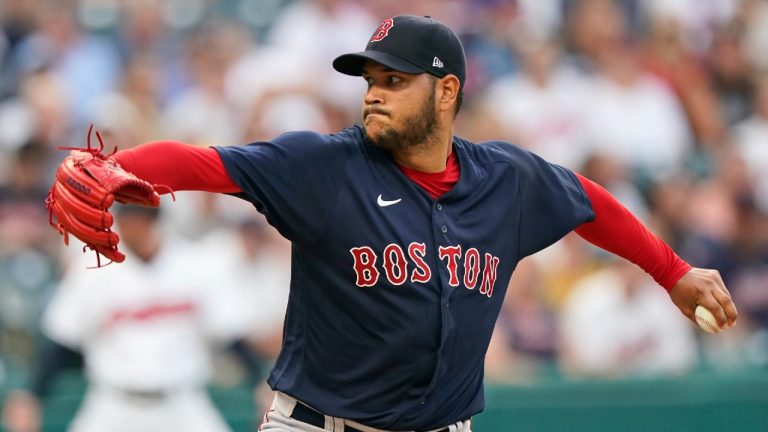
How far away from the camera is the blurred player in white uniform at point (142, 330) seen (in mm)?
6570

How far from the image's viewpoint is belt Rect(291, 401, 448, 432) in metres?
4.20

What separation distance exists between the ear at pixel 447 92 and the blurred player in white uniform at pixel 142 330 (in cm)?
274

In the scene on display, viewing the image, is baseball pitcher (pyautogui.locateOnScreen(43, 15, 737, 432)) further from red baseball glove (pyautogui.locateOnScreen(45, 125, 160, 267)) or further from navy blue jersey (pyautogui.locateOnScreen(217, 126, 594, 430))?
red baseball glove (pyautogui.locateOnScreen(45, 125, 160, 267))

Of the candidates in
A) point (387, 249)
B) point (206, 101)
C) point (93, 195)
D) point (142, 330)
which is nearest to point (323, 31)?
point (206, 101)

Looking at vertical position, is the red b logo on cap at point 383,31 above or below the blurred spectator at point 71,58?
above

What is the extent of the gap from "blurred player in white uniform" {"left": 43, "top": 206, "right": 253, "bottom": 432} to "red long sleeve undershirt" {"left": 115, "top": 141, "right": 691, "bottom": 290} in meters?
2.68

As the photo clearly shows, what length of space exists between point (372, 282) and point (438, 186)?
43cm

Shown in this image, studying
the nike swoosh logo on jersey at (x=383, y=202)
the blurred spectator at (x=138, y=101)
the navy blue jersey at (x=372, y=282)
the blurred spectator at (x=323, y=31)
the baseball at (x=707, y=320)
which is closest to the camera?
the navy blue jersey at (x=372, y=282)

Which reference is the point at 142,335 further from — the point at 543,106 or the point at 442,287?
the point at 543,106

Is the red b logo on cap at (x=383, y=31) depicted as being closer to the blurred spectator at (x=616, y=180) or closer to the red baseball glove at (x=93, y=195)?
the red baseball glove at (x=93, y=195)

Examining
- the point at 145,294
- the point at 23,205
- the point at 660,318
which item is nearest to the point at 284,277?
the point at 145,294

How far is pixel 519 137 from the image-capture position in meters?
9.10

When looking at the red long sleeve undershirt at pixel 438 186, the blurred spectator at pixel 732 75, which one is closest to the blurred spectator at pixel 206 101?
the blurred spectator at pixel 732 75

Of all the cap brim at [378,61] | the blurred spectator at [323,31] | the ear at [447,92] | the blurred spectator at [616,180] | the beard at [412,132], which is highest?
the blurred spectator at [323,31]
